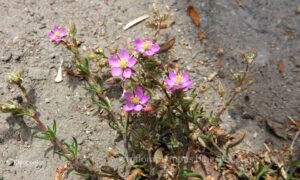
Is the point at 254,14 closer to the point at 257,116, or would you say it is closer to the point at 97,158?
the point at 257,116

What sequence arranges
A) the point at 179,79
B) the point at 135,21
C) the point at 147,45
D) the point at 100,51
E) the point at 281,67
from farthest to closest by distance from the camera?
the point at 135,21, the point at 281,67, the point at 100,51, the point at 147,45, the point at 179,79

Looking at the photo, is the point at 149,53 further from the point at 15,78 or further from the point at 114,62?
the point at 15,78

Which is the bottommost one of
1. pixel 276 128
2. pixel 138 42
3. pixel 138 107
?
pixel 276 128

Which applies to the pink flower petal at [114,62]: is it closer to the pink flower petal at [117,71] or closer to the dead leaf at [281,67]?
the pink flower petal at [117,71]

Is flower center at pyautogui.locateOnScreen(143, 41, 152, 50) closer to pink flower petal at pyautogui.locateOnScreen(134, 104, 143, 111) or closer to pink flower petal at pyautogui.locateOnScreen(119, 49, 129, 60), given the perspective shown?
pink flower petal at pyautogui.locateOnScreen(119, 49, 129, 60)

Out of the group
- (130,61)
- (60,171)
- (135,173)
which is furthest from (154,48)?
(60,171)

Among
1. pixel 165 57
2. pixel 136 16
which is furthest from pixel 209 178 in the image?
pixel 136 16
